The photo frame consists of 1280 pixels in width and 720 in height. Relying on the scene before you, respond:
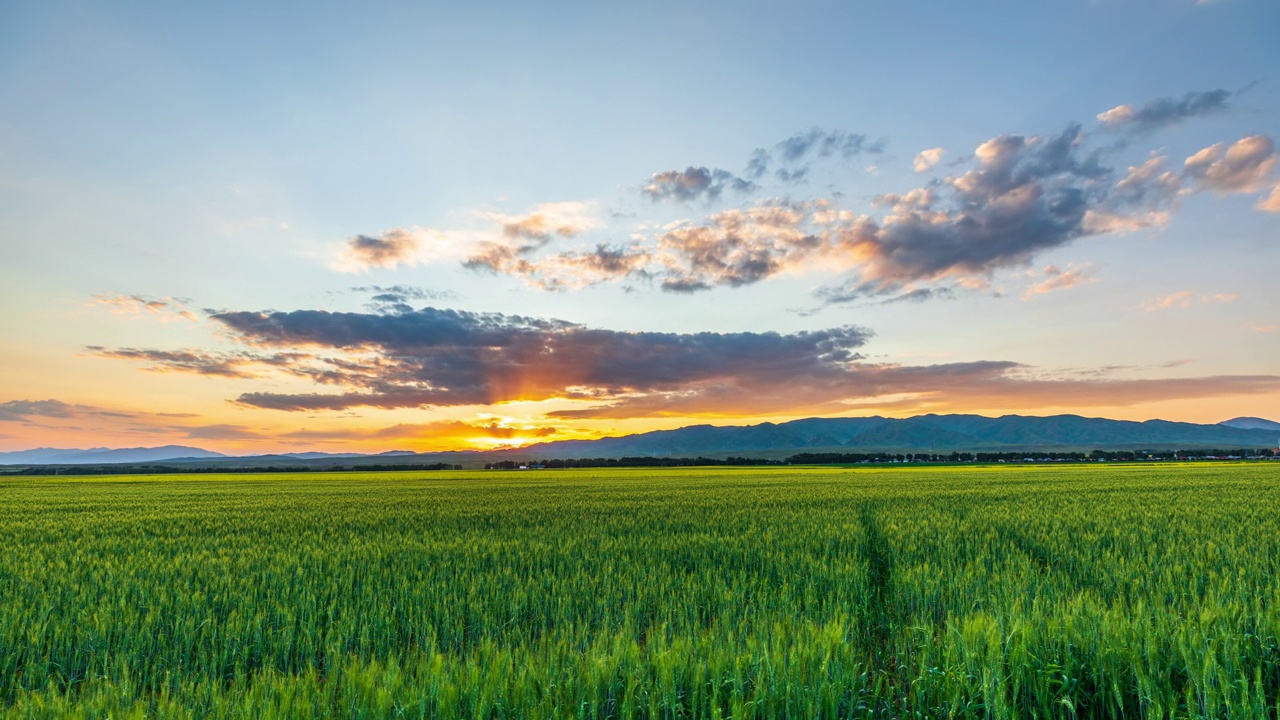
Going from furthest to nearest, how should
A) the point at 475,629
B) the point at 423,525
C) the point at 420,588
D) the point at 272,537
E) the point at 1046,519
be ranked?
the point at 423,525
the point at 1046,519
the point at 272,537
the point at 420,588
the point at 475,629

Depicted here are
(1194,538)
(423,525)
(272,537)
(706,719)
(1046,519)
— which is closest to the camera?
(706,719)

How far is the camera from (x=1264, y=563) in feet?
30.1

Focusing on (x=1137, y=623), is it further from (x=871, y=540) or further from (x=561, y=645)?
(x=871, y=540)

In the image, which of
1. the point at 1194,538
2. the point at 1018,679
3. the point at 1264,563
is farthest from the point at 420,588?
the point at 1194,538

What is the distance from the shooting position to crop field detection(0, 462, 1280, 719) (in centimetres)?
409

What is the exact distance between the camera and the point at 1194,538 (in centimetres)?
1182

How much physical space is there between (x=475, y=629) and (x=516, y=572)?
2.63 meters

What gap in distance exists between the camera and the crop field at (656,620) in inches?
161

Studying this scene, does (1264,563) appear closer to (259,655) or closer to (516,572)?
(516,572)

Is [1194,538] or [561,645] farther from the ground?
[561,645]

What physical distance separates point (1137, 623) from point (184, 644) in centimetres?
960

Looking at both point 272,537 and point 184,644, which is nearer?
point 184,644

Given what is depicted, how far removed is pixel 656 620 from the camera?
6.89 m

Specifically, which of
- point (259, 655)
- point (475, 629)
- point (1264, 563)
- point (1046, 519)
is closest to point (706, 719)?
point (475, 629)
